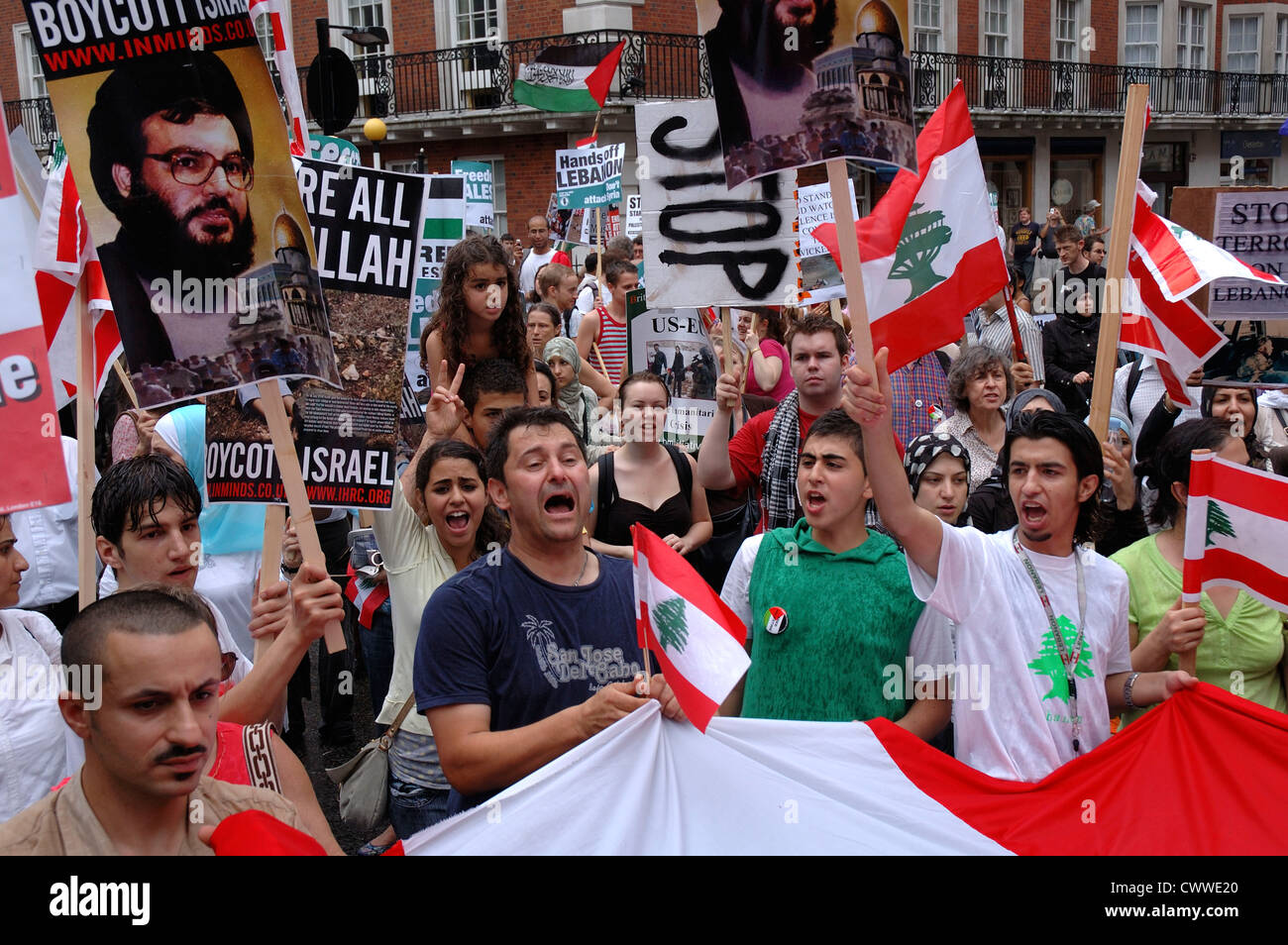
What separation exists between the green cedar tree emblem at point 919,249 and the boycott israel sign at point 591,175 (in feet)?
28.5

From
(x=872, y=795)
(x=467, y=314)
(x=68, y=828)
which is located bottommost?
(x=872, y=795)

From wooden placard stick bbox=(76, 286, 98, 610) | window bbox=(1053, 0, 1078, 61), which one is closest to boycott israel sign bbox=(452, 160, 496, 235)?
wooden placard stick bbox=(76, 286, 98, 610)

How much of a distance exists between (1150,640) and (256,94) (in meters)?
2.81

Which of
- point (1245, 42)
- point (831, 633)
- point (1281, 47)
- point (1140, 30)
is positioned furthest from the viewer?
point (1281, 47)

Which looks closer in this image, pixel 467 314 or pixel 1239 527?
pixel 1239 527

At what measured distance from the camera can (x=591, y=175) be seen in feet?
42.2

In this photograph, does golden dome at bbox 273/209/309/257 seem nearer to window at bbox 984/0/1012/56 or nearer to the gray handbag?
the gray handbag

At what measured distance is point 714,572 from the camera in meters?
5.93

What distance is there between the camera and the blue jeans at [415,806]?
12.5 feet

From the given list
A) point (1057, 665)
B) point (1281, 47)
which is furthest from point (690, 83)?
point (1057, 665)

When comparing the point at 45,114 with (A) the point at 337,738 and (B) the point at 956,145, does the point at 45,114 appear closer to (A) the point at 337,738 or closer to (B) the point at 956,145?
(A) the point at 337,738

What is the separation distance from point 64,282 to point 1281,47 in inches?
1597

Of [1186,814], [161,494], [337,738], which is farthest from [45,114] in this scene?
[1186,814]

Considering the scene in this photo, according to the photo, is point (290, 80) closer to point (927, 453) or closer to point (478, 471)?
point (478, 471)
